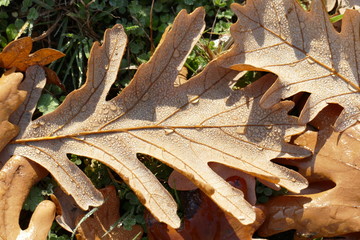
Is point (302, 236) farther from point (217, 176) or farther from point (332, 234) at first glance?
point (217, 176)

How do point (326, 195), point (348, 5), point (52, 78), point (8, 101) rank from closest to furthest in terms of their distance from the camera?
1. point (8, 101)
2. point (326, 195)
3. point (52, 78)
4. point (348, 5)

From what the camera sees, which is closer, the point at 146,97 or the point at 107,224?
the point at 146,97

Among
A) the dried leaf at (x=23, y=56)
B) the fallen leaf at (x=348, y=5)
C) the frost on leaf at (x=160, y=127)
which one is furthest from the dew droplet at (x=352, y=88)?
the dried leaf at (x=23, y=56)

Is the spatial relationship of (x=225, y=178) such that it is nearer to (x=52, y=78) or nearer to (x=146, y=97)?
(x=146, y=97)

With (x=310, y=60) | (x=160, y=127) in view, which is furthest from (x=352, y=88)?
(x=160, y=127)

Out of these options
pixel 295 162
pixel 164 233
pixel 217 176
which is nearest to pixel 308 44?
pixel 295 162
